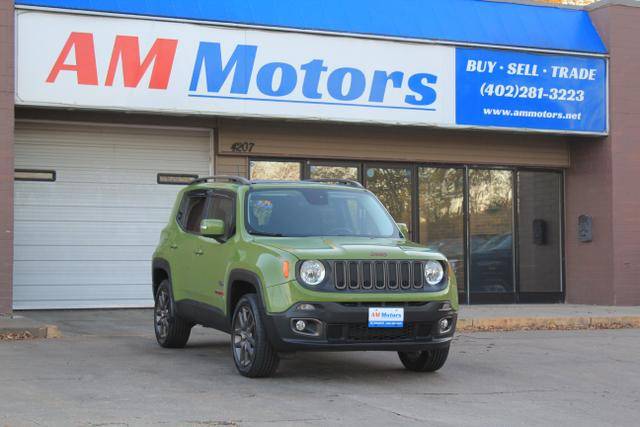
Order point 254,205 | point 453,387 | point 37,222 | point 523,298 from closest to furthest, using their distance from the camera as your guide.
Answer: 1. point 453,387
2. point 254,205
3. point 37,222
4. point 523,298

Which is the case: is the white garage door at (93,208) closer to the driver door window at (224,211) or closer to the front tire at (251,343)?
the driver door window at (224,211)

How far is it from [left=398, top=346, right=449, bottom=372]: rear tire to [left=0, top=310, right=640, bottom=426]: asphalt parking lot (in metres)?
0.12

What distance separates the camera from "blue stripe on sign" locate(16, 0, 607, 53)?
52.4 ft

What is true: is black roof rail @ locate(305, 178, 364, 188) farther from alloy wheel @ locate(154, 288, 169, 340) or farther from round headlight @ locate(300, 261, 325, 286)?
alloy wheel @ locate(154, 288, 169, 340)

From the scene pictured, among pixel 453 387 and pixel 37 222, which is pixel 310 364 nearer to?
pixel 453 387

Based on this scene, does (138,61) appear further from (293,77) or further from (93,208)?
(93,208)

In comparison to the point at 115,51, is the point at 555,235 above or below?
below

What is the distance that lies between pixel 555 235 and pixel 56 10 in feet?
36.1

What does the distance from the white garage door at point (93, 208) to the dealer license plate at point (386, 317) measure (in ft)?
30.1

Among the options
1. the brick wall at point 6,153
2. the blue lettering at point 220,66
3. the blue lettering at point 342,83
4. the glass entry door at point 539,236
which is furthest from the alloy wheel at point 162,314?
the glass entry door at point 539,236

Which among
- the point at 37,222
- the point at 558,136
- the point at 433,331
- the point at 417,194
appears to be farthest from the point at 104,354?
the point at 558,136

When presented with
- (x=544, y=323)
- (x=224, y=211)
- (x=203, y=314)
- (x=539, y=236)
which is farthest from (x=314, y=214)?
(x=539, y=236)

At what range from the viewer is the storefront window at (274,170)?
17875mm

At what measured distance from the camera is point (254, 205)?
396 inches
